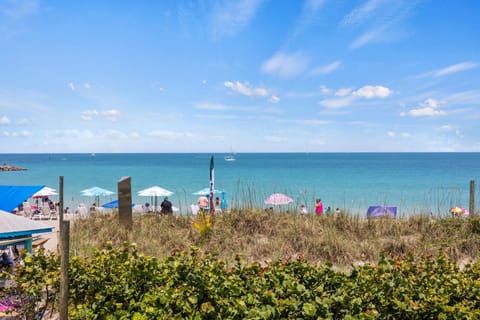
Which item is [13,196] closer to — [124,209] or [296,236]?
[124,209]

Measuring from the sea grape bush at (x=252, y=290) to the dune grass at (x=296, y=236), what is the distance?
2997 millimetres

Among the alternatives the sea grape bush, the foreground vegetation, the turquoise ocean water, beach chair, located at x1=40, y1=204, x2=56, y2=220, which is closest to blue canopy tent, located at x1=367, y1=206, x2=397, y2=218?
the turquoise ocean water

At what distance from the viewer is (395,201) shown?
29.9 metres

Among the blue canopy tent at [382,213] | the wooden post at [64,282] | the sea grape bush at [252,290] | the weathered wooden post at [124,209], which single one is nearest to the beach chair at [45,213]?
the weathered wooden post at [124,209]

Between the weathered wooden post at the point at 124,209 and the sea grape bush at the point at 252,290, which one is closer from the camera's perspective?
the sea grape bush at the point at 252,290

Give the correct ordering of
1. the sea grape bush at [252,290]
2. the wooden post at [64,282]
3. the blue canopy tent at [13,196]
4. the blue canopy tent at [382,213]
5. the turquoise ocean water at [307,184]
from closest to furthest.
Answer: the sea grape bush at [252,290]
the wooden post at [64,282]
the blue canopy tent at [382,213]
the blue canopy tent at [13,196]
the turquoise ocean water at [307,184]

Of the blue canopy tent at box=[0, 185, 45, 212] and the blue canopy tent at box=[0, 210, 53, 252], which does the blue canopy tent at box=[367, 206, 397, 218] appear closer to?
the blue canopy tent at box=[0, 210, 53, 252]

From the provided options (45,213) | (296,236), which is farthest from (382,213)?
(45,213)

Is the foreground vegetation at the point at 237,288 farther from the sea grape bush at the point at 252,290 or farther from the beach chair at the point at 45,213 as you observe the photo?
the beach chair at the point at 45,213

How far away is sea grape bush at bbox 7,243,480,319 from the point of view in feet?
7.54

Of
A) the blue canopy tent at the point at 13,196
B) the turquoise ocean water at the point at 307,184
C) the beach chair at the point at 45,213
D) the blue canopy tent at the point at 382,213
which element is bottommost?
the turquoise ocean water at the point at 307,184

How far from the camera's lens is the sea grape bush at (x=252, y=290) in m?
2.30

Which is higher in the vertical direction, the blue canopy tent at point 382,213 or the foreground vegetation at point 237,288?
the foreground vegetation at point 237,288

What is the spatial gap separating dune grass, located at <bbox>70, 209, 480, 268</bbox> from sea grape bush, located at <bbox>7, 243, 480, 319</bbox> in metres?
3.00
